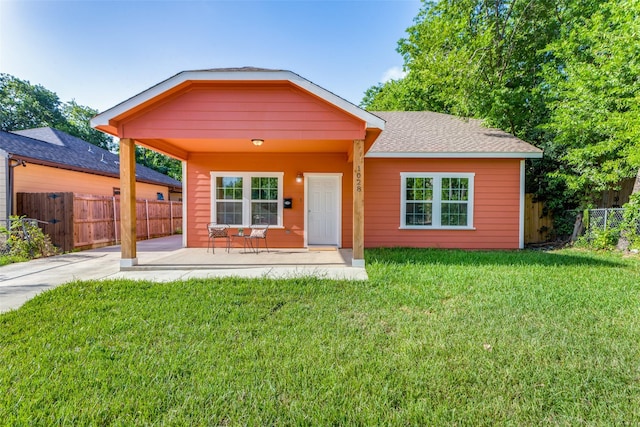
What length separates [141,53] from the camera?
29.7 ft

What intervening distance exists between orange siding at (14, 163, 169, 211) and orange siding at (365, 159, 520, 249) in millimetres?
10097

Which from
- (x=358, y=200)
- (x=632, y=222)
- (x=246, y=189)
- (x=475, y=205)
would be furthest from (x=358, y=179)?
(x=632, y=222)

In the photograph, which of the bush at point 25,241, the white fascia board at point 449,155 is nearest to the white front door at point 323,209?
the white fascia board at point 449,155

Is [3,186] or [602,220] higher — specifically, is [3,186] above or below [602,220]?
above

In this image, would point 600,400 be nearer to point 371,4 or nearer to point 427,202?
point 427,202

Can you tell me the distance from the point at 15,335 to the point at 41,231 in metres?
6.87

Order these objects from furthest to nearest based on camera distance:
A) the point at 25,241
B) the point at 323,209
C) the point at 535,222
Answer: the point at 535,222 < the point at 323,209 < the point at 25,241

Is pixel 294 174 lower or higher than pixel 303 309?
higher

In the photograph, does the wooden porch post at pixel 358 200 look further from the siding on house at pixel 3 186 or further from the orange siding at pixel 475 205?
the siding on house at pixel 3 186

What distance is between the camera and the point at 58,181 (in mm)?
10008

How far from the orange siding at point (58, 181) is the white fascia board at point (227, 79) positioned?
5.33 meters

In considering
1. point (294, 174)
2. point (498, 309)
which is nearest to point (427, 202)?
point (294, 174)

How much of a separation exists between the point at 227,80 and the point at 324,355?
17.1ft

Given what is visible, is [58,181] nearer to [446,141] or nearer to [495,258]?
[446,141]
